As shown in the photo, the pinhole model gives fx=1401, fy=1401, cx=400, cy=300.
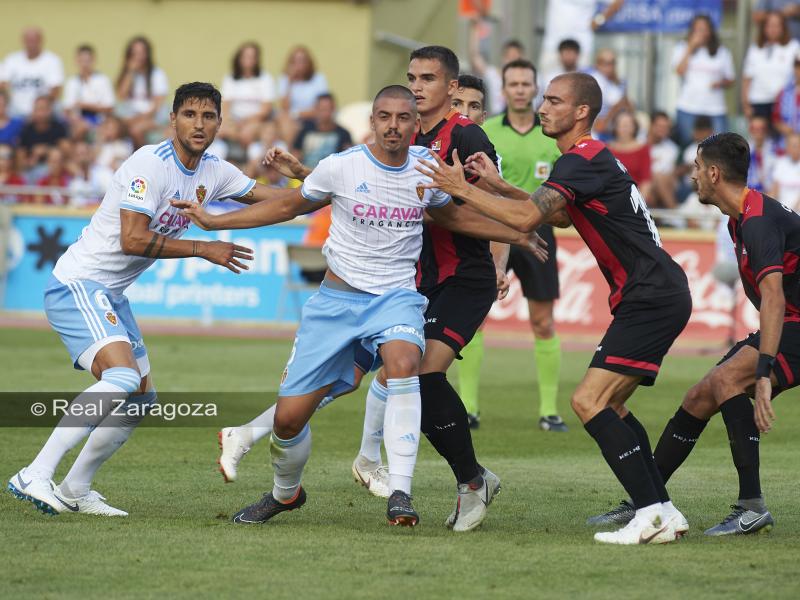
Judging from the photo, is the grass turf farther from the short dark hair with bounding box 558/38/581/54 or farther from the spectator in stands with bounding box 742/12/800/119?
the spectator in stands with bounding box 742/12/800/119

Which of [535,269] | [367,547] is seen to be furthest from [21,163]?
[367,547]

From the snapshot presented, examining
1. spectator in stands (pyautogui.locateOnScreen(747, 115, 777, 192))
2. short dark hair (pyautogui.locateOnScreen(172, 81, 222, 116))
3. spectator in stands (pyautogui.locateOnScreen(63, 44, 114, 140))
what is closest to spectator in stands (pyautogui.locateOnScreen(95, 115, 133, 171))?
spectator in stands (pyautogui.locateOnScreen(63, 44, 114, 140))

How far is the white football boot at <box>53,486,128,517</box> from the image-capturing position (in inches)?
294

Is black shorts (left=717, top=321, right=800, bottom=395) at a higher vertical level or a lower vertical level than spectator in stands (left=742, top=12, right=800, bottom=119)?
lower

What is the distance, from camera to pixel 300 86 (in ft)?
72.8

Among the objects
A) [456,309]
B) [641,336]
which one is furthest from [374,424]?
[641,336]

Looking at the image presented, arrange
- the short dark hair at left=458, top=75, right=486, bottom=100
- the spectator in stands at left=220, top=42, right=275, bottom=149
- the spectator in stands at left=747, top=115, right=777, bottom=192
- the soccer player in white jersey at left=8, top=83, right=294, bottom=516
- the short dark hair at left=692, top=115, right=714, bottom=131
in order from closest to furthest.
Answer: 1. the soccer player in white jersey at left=8, top=83, right=294, bottom=516
2. the short dark hair at left=458, top=75, right=486, bottom=100
3. the spectator in stands at left=747, top=115, right=777, bottom=192
4. the short dark hair at left=692, top=115, right=714, bottom=131
5. the spectator in stands at left=220, top=42, right=275, bottom=149

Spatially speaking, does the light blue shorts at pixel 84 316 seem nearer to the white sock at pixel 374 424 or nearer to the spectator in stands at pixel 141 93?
the white sock at pixel 374 424

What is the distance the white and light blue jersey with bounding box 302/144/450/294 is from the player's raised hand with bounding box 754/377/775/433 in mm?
1891

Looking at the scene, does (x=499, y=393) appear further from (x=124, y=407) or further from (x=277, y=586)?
(x=277, y=586)

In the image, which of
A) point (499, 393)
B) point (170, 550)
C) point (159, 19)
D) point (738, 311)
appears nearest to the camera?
point (170, 550)

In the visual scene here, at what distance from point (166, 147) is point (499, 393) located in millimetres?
6982

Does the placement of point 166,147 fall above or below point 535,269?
above

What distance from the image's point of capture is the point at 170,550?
6492mm
